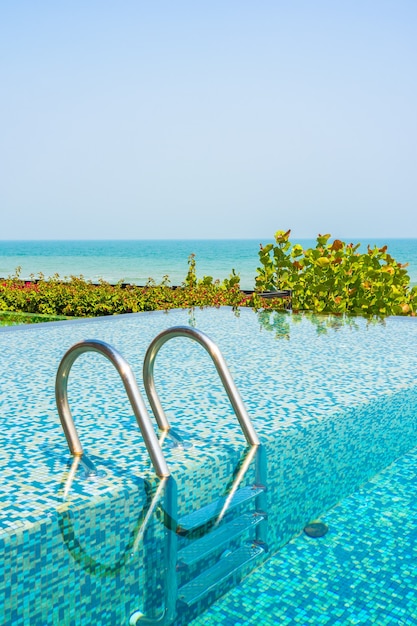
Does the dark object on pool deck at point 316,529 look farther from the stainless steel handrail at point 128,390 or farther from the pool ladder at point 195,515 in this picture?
the stainless steel handrail at point 128,390

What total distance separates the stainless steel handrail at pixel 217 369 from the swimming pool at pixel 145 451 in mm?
137

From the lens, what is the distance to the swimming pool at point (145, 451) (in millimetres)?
2727

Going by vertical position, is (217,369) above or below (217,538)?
above

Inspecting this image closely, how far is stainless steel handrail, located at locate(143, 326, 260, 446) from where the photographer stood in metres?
3.48

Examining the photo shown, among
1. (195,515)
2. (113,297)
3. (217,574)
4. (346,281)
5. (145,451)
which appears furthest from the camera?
(113,297)

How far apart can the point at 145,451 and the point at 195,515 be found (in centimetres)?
50

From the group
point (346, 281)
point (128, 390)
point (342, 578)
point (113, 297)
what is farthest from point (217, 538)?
point (113, 297)

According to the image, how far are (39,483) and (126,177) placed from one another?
5859 cm

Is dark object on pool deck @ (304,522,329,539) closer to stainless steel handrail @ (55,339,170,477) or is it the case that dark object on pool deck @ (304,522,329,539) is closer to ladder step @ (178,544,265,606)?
ladder step @ (178,544,265,606)

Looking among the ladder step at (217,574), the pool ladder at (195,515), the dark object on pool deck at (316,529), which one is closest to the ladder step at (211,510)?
the pool ladder at (195,515)

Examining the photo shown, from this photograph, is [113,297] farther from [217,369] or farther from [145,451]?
[217,369]

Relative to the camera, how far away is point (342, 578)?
299cm

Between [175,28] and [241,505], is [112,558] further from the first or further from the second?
[175,28]

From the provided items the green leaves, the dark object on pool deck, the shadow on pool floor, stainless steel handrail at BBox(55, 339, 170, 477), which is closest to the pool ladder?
stainless steel handrail at BBox(55, 339, 170, 477)
